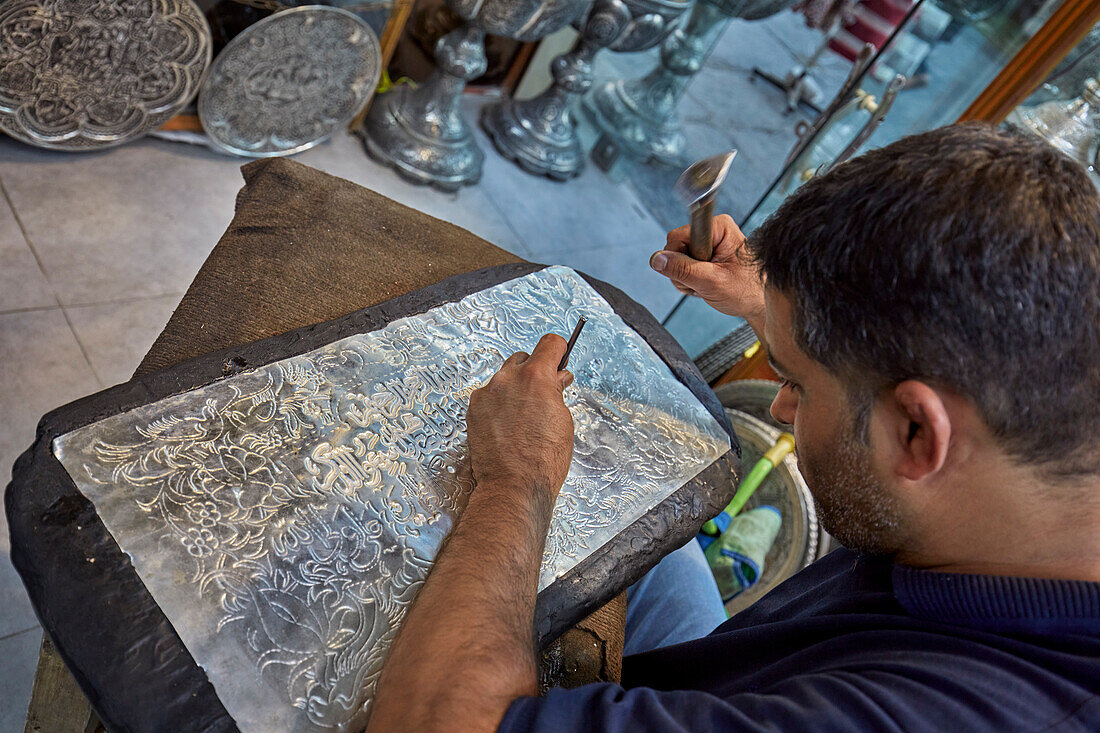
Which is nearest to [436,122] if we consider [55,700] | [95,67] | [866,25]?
[95,67]

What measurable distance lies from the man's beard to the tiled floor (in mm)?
1419

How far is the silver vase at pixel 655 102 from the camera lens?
3.49m

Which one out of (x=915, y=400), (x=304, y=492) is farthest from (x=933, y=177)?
(x=304, y=492)

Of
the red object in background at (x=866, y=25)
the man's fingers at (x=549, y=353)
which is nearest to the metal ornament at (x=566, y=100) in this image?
the red object in background at (x=866, y=25)

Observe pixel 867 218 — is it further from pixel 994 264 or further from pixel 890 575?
pixel 890 575

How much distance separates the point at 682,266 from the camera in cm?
145

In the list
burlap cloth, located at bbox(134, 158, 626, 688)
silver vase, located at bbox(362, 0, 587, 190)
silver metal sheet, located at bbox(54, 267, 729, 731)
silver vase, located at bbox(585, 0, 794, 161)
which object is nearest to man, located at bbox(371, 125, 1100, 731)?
silver metal sheet, located at bbox(54, 267, 729, 731)

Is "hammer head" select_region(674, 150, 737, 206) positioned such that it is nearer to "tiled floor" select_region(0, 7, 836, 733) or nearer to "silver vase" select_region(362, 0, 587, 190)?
"tiled floor" select_region(0, 7, 836, 733)

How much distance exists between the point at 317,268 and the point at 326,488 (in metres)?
0.55

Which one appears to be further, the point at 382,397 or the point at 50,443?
the point at 382,397

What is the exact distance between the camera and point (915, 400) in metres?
0.78

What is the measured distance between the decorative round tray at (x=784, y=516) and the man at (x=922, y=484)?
1.05 m

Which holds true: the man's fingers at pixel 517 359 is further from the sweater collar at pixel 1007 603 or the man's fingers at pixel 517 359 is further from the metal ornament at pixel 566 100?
the metal ornament at pixel 566 100

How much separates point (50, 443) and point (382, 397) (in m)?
0.43
